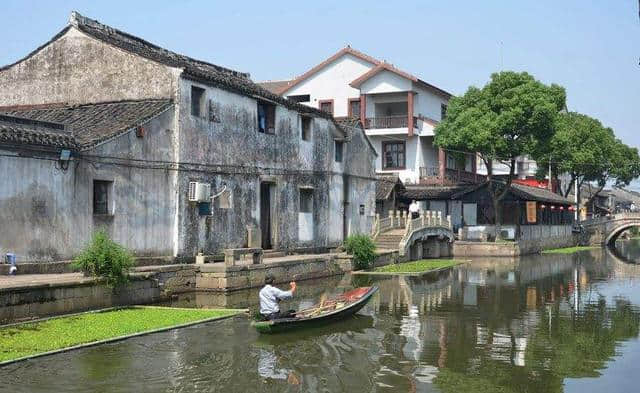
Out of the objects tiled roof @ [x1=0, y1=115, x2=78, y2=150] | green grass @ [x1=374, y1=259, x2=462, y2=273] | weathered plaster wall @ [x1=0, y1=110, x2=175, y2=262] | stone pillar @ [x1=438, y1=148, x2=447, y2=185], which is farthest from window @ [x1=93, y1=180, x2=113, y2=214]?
stone pillar @ [x1=438, y1=148, x2=447, y2=185]

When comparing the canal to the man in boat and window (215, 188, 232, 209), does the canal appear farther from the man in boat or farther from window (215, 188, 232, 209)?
window (215, 188, 232, 209)

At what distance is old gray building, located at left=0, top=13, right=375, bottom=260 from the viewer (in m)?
19.8

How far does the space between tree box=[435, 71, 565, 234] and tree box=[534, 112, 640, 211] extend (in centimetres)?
710

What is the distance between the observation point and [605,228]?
67000 mm

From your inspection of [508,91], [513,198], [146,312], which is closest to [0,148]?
[146,312]

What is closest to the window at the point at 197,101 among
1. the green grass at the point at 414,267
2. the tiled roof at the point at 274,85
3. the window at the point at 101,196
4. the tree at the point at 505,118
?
the window at the point at 101,196

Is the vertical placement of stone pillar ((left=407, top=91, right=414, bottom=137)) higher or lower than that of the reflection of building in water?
higher

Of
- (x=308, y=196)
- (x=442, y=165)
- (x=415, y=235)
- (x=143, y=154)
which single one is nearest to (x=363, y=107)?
(x=442, y=165)

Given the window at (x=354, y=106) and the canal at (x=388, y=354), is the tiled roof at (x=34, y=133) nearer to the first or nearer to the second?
the canal at (x=388, y=354)

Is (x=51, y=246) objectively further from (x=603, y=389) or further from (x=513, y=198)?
(x=513, y=198)

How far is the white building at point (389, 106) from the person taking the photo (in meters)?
51.1

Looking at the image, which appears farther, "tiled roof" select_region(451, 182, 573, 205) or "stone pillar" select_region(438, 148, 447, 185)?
"stone pillar" select_region(438, 148, 447, 185)

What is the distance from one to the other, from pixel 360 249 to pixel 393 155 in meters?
20.8

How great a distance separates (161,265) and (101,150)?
14.6 ft
